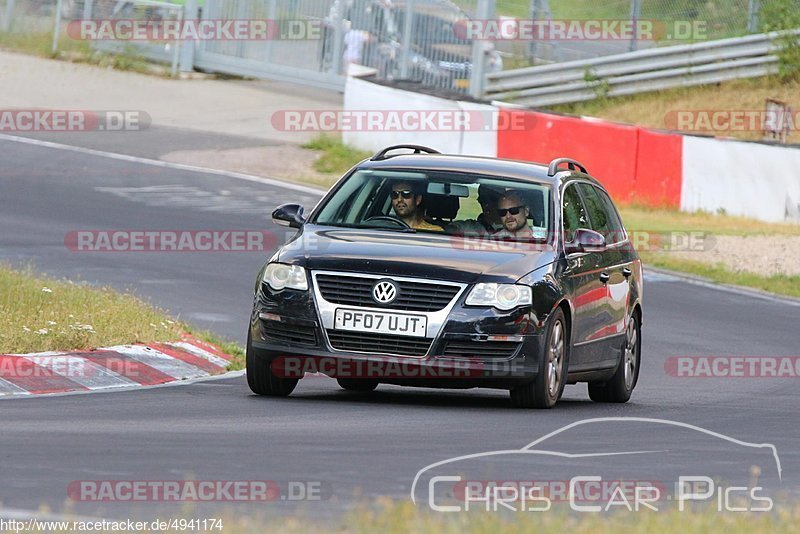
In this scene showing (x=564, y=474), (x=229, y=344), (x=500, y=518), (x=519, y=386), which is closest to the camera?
(x=500, y=518)

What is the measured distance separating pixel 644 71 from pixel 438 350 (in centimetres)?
2710

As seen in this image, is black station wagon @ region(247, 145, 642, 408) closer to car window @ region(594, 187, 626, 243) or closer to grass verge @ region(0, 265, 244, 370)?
car window @ region(594, 187, 626, 243)

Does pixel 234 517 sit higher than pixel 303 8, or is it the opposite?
pixel 303 8

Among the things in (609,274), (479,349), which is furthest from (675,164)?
(479,349)

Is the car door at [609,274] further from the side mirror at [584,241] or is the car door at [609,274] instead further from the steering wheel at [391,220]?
the steering wheel at [391,220]

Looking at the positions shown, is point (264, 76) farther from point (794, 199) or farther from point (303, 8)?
point (794, 199)

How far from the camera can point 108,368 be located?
11.7 m

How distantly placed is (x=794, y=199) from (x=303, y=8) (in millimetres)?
13107

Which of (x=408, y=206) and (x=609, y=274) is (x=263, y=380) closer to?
(x=408, y=206)

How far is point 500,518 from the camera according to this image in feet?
20.5

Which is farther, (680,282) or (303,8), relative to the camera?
(303,8)

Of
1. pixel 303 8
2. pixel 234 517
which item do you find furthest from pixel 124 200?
pixel 234 517

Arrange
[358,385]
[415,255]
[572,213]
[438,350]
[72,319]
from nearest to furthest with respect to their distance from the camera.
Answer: [438,350] → [415,255] → [572,213] → [358,385] → [72,319]

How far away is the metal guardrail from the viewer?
3594 centimetres
